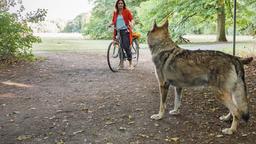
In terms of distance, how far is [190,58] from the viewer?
Answer: 5.50 meters

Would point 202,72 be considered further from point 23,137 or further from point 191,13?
point 191,13

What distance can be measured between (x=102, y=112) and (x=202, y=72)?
2.11m

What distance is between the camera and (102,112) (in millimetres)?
6617

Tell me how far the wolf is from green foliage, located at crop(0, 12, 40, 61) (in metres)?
7.60

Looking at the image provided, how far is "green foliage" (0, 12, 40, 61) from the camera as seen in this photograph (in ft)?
40.6

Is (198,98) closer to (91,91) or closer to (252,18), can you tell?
(91,91)

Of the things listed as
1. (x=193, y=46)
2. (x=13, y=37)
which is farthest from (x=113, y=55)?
(x=193, y=46)

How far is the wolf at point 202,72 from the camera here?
509 cm

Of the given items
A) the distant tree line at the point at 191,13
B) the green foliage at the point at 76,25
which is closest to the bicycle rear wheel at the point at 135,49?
the distant tree line at the point at 191,13

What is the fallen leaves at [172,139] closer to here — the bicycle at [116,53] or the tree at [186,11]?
the bicycle at [116,53]

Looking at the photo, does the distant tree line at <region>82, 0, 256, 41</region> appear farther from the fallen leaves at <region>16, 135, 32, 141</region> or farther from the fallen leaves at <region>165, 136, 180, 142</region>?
the fallen leaves at <region>16, 135, 32, 141</region>

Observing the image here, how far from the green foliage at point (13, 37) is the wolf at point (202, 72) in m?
7.60

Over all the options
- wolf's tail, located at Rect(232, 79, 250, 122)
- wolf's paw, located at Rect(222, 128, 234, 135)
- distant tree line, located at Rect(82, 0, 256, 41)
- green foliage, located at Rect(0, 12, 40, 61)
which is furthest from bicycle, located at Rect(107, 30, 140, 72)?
wolf's tail, located at Rect(232, 79, 250, 122)

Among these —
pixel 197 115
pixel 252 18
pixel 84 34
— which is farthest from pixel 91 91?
pixel 84 34
